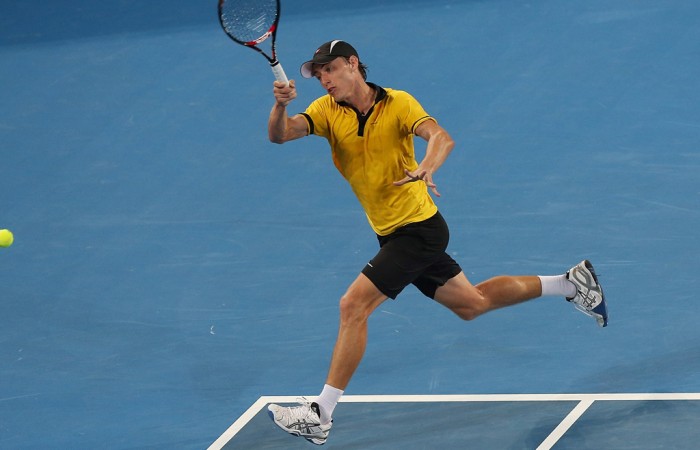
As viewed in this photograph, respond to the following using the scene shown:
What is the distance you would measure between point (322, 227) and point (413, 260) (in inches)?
120

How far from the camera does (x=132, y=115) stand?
12.6 meters

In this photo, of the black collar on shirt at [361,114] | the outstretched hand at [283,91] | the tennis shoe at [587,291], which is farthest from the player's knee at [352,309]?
the tennis shoe at [587,291]

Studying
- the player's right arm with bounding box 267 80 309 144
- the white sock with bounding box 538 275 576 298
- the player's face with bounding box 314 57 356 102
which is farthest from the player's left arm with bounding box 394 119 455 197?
the white sock with bounding box 538 275 576 298

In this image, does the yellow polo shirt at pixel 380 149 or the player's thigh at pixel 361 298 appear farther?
the yellow polo shirt at pixel 380 149

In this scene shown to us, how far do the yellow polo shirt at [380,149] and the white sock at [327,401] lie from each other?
1018 mm

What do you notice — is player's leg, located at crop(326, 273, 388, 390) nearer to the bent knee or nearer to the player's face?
the bent knee

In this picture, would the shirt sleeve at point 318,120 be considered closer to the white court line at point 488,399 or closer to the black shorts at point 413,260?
the black shorts at point 413,260

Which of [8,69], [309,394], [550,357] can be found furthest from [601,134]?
[8,69]

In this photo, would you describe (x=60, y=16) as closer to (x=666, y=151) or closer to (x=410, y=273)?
(x=666, y=151)

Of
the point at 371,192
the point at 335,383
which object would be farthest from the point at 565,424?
the point at 371,192

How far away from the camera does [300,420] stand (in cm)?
726

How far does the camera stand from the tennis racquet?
755cm

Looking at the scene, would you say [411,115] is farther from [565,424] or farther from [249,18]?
[565,424]

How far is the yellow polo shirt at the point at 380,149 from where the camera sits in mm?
7504
